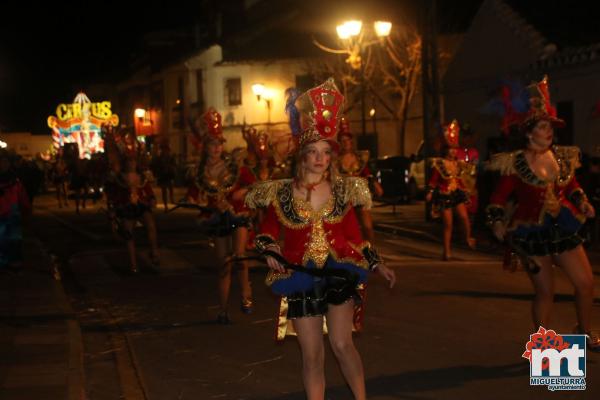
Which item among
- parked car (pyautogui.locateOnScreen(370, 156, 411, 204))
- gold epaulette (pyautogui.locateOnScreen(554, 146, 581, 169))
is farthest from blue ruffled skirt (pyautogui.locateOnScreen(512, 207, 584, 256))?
parked car (pyautogui.locateOnScreen(370, 156, 411, 204))

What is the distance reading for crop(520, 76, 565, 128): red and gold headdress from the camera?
7.37m

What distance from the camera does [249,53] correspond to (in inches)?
1852

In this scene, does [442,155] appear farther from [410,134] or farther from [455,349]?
[410,134]

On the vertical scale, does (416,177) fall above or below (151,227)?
A: above

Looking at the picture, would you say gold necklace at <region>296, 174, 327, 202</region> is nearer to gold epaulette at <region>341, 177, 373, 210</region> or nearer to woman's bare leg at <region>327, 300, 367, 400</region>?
gold epaulette at <region>341, 177, 373, 210</region>

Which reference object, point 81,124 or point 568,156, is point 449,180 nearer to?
point 568,156

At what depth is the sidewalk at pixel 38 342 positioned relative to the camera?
688cm

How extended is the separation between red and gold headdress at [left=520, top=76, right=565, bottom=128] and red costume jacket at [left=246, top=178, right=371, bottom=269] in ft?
7.57

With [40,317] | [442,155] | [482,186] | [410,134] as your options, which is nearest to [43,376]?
[40,317]

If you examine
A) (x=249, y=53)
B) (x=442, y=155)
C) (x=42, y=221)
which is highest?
(x=249, y=53)

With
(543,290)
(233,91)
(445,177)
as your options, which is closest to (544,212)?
(543,290)

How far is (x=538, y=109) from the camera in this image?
24.3 feet

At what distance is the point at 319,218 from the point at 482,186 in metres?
14.0

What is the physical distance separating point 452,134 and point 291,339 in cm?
617
